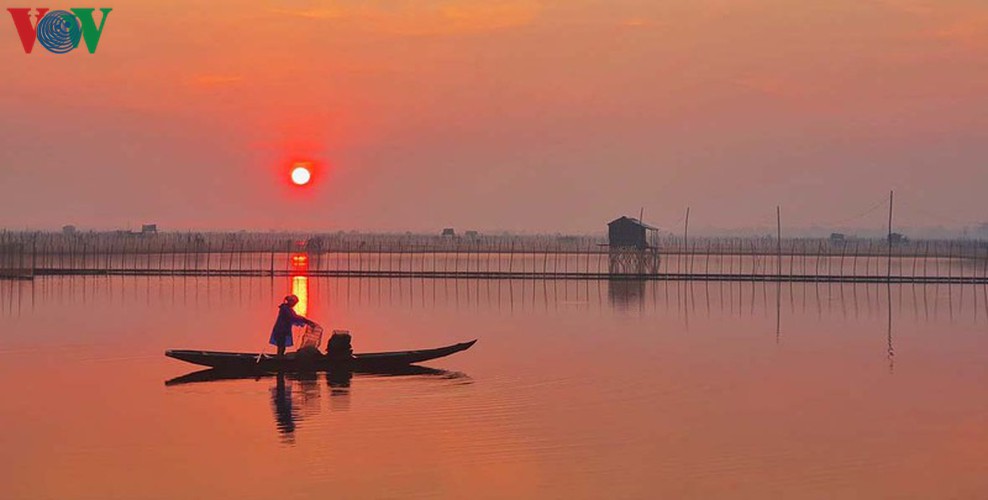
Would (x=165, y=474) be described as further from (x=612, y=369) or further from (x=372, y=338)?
(x=372, y=338)

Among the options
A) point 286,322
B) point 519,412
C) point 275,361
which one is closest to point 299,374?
point 275,361

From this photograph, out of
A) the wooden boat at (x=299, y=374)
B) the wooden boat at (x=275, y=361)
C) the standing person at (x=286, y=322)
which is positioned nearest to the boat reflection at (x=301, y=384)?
the wooden boat at (x=299, y=374)

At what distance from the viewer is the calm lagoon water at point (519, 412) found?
1246 cm

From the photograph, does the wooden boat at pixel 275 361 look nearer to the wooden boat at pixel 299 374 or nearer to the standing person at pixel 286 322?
the wooden boat at pixel 299 374

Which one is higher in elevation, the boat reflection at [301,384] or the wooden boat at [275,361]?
the wooden boat at [275,361]

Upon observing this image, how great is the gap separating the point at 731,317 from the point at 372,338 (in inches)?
436

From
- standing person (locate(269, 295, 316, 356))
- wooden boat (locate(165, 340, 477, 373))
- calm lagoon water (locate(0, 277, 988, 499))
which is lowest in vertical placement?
calm lagoon water (locate(0, 277, 988, 499))

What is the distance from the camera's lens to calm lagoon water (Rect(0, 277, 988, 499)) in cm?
1246

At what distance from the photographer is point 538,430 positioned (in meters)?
15.0

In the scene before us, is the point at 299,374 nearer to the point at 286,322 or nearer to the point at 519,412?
the point at 286,322

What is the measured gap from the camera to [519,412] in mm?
16531

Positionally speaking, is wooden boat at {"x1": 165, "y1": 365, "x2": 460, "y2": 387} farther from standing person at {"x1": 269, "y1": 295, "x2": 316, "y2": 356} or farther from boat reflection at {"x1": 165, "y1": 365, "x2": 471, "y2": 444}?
standing person at {"x1": 269, "y1": 295, "x2": 316, "y2": 356}

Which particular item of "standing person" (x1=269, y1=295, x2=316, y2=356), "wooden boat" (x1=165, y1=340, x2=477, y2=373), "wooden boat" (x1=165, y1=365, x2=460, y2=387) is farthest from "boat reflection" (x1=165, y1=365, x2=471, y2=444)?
"standing person" (x1=269, y1=295, x2=316, y2=356)

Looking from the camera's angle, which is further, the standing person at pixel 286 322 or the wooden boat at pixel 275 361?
the standing person at pixel 286 322
